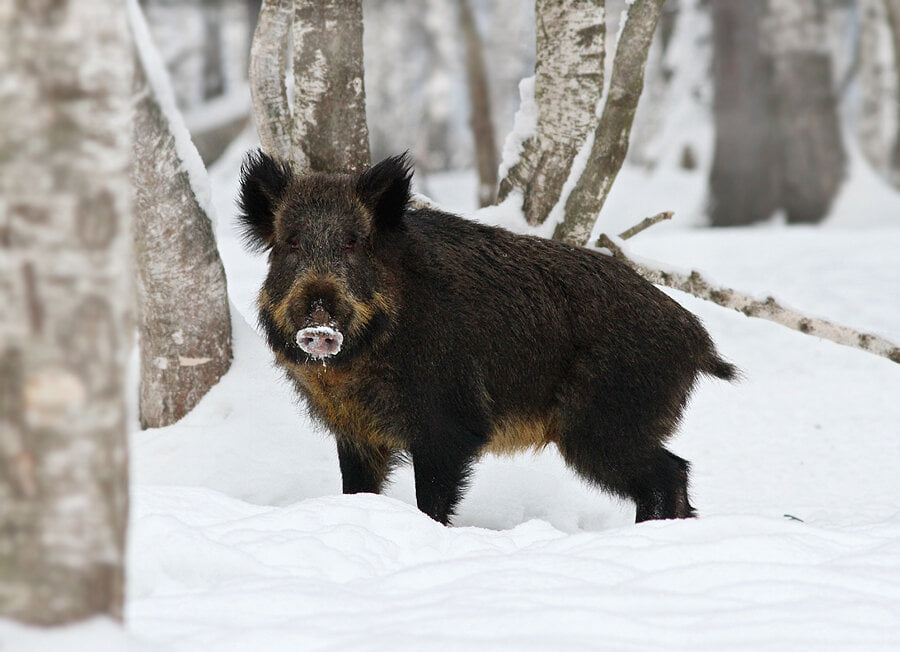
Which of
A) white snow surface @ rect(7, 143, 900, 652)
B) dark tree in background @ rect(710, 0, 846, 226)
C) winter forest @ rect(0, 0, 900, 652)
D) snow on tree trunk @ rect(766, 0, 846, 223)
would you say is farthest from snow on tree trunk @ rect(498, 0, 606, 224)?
snow on tree trunk @ rect(766, 0, 846, 223)

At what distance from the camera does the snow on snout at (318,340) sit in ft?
12.9

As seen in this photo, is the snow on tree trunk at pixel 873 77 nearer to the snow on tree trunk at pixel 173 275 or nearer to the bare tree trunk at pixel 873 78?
the bare tree trunk at pixel 873 78

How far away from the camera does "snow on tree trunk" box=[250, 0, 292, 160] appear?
5949mm

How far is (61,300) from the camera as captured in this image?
167cm

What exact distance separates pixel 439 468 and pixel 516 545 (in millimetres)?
915

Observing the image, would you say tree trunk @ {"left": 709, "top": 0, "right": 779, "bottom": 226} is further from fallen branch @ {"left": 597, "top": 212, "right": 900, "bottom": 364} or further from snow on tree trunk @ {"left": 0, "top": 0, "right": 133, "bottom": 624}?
snow on tree trunk @ {"left": 0, "top": 0, "right": 133, "bottom": 624}

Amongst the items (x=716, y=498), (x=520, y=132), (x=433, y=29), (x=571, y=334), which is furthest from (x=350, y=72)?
(x=433, y=29)

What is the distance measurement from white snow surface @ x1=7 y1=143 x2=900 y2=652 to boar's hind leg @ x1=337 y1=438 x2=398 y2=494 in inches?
17.0

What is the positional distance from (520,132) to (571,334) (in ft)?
5.42

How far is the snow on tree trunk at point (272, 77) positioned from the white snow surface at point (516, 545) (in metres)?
1.11

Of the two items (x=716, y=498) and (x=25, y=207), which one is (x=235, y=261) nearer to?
(x=716, y=498)

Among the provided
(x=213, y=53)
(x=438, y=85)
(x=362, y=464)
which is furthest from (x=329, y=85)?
(x=213, y=53)

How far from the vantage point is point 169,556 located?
2.99 metres

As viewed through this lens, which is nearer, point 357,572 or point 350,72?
point 357,572
